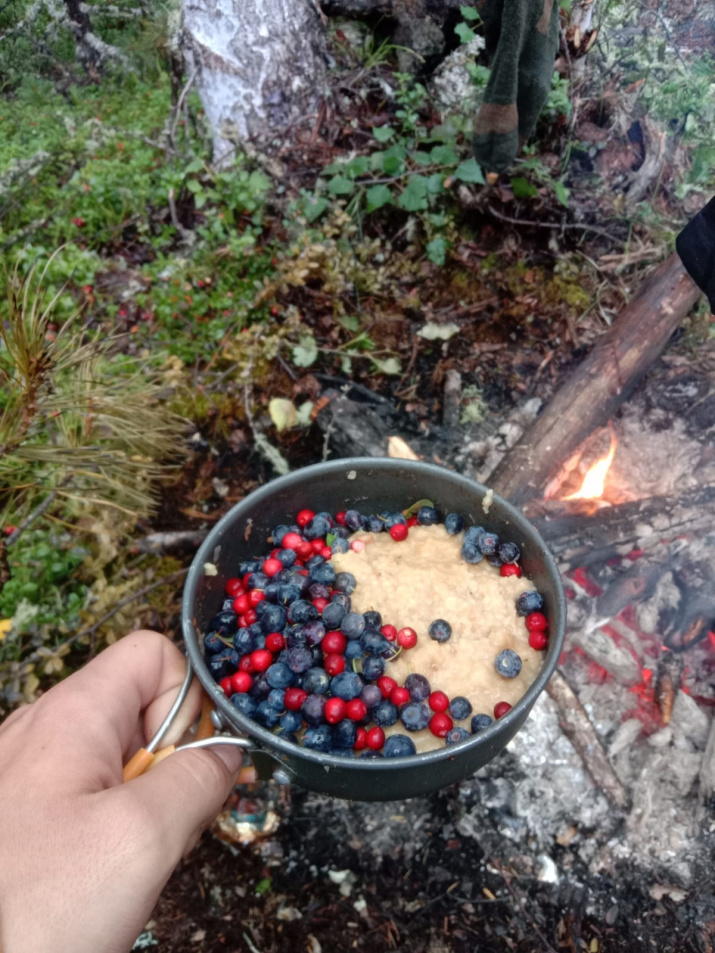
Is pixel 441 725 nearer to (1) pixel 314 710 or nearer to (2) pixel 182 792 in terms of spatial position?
(1) pixel 314 710

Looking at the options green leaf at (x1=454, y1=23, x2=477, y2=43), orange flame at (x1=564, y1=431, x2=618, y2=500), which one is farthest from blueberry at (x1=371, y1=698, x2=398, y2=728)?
green leaf at (x1=454, y1=23, x2=477, y2=43)

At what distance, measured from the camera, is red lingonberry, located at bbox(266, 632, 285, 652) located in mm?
1734

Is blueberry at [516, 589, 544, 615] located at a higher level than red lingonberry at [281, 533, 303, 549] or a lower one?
higher

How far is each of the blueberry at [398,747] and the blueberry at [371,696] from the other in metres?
0.10

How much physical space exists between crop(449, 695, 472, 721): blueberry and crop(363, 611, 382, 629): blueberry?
285mm

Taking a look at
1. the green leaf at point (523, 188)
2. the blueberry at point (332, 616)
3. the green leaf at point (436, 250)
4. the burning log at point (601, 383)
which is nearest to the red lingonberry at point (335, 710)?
the blueberry at point (332, 616)

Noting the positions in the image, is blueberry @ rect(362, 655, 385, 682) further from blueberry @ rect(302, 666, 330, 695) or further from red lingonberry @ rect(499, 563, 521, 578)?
red lingonberry @ rect(499, 563, 521, 578)

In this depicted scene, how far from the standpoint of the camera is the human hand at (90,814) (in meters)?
1.12

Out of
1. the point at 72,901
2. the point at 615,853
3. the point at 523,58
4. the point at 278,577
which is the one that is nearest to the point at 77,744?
the point at 72,901

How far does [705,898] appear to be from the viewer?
2.02 m

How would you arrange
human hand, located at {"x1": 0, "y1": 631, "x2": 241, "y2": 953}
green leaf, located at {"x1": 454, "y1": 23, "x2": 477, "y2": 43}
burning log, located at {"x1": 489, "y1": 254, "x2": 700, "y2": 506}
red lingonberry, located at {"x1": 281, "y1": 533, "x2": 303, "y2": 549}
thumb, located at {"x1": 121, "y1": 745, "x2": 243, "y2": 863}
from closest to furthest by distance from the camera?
human hand, located at {"x1": 0, "y1": 631, "x2": 241, "y2": 953}
thumb, located at {"x1": 121, "y1": 745, "x2": 243, "y2": 863}
red lingonberry, located at {"x1": 281, "y1": 533, "x2": 303, "y2": 549}
burning log, located at {"x1": 489, "y1": 254, "x2": 700, "y2": 506}
green leaf, located at {"x1": 454, "y1": 23, "x2": 477, "y2": 43}

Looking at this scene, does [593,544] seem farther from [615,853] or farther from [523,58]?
[523,58]

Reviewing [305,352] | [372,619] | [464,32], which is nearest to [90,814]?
[372,619]

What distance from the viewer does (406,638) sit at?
1758 millimetres
